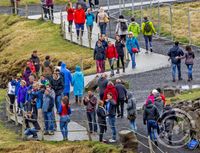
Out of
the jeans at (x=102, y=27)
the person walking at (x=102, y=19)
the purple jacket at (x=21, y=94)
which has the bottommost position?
the purple jacket at (x=21, y=94)

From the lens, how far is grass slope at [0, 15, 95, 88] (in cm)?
4282

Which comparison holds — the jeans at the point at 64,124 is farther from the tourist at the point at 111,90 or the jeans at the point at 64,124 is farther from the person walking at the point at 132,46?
the person walking at the point at 132,46

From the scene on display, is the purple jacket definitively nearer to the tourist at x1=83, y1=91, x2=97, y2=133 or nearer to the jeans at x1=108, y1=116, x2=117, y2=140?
the tourist at x1=83, y1=91, x2=97, y2=133

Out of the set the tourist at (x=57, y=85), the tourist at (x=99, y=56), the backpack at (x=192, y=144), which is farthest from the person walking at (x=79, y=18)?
the backpack at (x=192, y=144)

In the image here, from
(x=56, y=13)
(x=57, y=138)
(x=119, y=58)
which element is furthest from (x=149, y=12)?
(x=57, y=138)

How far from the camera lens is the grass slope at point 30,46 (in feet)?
140

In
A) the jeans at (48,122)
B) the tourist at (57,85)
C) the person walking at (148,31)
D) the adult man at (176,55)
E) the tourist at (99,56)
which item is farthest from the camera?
the person walking at (148,31)

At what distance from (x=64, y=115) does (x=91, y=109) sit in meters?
0.97

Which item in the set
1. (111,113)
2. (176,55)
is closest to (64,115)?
(111,113)

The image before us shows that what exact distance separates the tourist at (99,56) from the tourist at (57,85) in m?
5.74

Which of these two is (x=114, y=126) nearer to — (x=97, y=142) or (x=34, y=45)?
(x=97, y=142)

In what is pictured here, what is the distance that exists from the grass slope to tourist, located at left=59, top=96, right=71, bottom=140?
1052cm

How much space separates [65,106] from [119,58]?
9.99 meters

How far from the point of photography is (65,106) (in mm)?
27922
